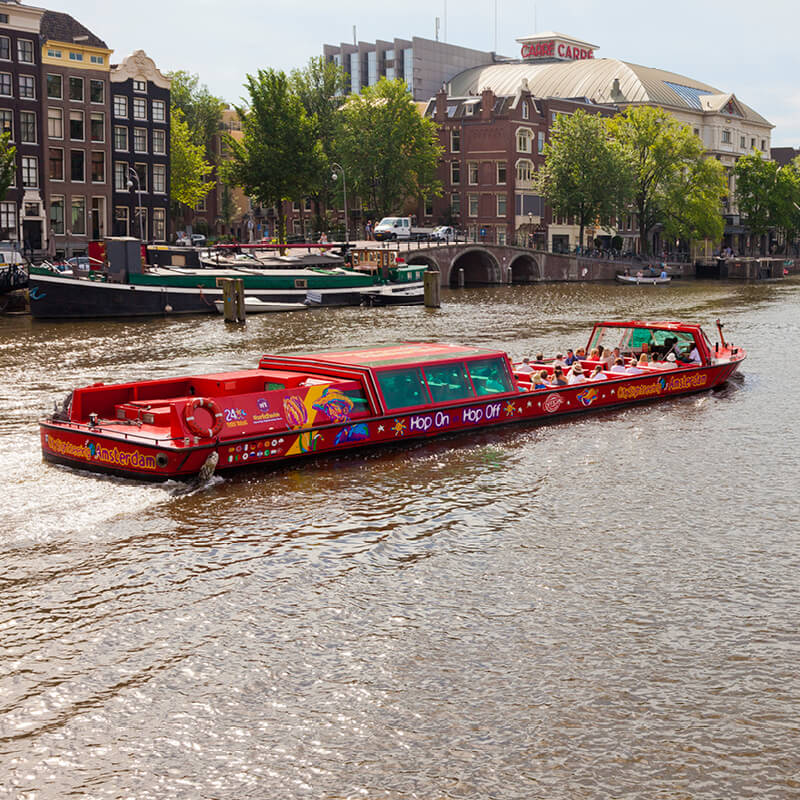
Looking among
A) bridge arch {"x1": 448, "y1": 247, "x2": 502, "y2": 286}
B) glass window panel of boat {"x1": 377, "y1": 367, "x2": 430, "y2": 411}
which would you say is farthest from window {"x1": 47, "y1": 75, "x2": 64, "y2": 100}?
glass window panel of boat {"x1": 377, "y1": 367, "x2": 430, "y2": 411}

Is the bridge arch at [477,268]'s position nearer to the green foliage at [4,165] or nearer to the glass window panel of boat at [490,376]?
the green foliage at [4,165]

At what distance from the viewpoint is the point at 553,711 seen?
40.0 feet

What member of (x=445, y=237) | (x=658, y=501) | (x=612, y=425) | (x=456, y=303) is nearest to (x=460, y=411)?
(x=612, y=425)

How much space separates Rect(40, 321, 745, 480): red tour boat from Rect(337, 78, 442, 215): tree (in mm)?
69961

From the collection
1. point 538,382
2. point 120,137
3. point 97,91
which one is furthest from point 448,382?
point 120,137

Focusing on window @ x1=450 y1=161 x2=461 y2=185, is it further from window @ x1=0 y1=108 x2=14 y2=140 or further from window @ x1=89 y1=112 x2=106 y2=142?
window @ x1=0 y1=108 x2=14 y2=140

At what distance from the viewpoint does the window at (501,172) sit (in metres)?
107

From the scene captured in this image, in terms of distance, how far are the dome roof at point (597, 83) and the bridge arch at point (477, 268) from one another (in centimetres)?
3893

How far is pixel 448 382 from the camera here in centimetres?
2570

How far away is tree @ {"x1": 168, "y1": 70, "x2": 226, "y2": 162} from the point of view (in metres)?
109

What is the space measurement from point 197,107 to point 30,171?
131 ft

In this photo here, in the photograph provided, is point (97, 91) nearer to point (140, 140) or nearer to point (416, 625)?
point (140, 140)

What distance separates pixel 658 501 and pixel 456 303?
50.8 meters

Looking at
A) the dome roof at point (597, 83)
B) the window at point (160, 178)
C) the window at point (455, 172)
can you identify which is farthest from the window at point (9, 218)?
the dome roof at point (597, 83)
